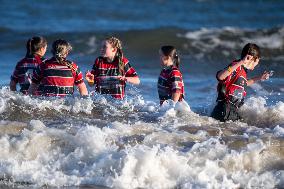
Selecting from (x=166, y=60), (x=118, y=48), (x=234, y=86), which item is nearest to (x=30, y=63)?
(x=118, y=48)

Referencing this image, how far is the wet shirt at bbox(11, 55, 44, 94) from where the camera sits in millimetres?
10773

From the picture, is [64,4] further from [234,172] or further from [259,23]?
[234,172]

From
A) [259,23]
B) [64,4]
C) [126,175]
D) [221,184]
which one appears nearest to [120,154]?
[126,175]

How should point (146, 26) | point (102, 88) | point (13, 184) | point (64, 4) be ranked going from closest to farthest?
1. point (13, 184)
2. point (102, 88)
3. point (146, 26)
4. point (64, 4)

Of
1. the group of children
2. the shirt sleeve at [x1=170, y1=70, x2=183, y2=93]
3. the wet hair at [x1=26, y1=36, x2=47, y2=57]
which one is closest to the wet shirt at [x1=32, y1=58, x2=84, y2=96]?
the group of children

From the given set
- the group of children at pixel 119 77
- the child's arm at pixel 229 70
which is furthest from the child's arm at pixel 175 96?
the child's arm at pixel 229 70

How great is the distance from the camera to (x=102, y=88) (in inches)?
409

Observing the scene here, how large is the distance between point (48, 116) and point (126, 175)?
1.94 m

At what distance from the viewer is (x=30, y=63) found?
1078 centimetres

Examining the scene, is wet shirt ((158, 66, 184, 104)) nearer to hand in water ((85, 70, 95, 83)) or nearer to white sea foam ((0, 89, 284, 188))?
white sea foam ((0, 89, 284, 188))

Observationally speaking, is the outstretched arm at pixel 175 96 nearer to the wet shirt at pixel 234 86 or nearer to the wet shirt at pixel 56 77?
the wet shirt at pixel 234 86

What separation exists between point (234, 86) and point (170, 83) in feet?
2.61

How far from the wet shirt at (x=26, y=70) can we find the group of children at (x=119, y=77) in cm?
8

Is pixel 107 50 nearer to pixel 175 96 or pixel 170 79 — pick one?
pixel 170 79
